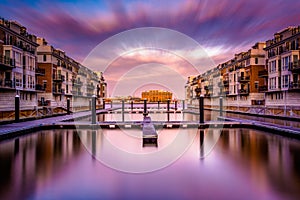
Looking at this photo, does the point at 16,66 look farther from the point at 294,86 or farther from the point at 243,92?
the point at 243,92

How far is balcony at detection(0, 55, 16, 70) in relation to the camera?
1076 inches

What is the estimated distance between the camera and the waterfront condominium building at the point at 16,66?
2853 cm

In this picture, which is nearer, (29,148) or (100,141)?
(29,148)

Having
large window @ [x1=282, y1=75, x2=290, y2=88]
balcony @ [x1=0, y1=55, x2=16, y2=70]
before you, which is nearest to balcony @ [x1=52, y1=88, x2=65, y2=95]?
balcony @ [x1=0, y1=55, x2=16, y2=70]

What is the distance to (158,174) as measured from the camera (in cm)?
893

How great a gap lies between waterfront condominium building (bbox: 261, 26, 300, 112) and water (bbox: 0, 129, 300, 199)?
19628 millimetres

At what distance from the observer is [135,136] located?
17.7 m

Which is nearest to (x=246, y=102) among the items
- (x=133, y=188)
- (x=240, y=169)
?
(x=240, y=169)

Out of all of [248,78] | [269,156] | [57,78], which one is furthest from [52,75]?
[269,156]

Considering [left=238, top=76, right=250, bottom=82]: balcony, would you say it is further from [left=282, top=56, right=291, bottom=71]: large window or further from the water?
the water

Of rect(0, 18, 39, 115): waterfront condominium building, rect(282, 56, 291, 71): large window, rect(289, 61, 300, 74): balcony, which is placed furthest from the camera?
rect(282, 56, 291, 71): large window

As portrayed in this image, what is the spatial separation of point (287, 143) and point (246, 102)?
35.2m

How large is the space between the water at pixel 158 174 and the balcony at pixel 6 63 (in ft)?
54.4

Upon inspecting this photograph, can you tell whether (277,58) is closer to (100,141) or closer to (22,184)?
(100,141)
